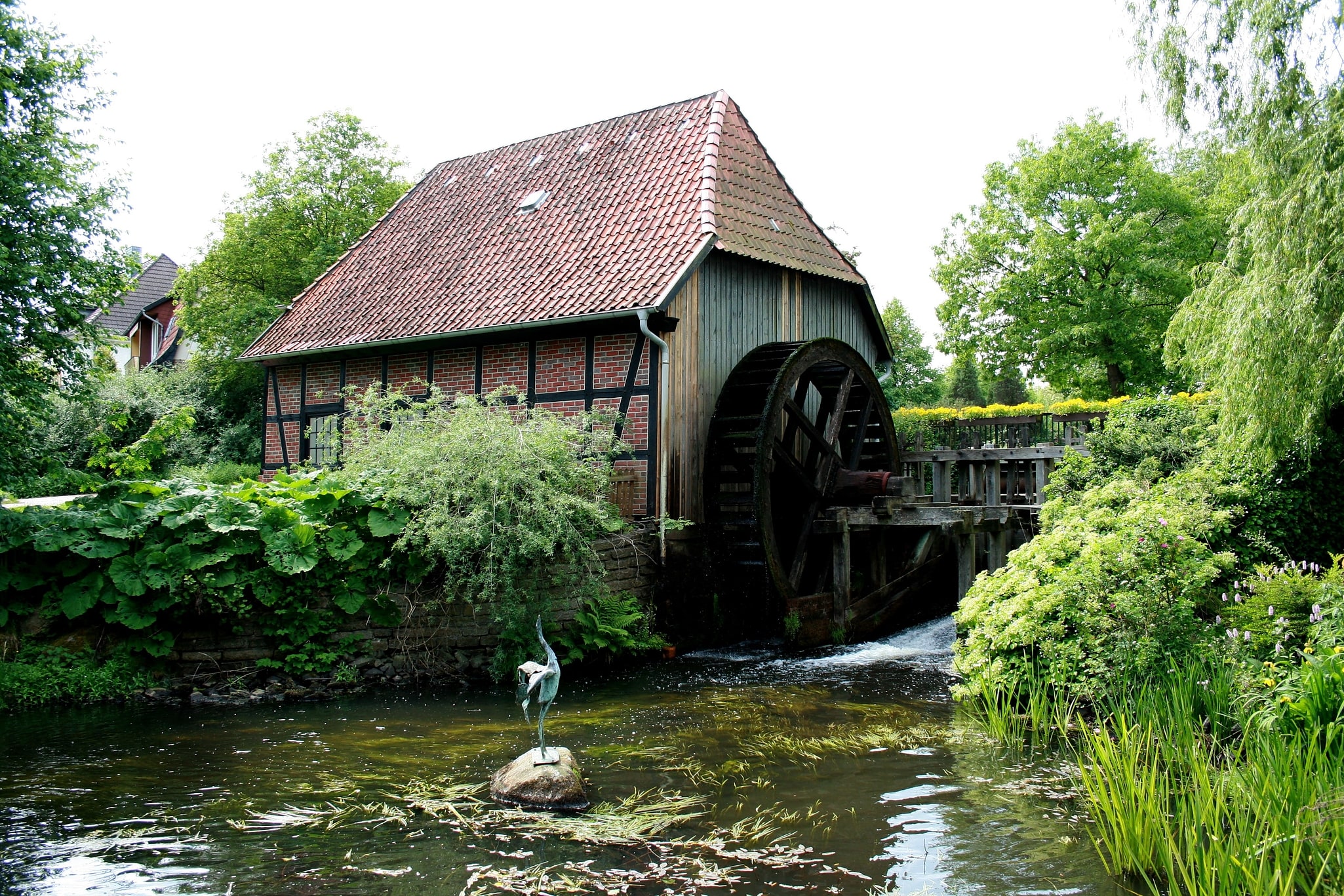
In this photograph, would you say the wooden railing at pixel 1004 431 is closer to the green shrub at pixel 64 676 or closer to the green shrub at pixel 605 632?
the green shrub at pixel 605 632

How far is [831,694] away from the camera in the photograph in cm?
757

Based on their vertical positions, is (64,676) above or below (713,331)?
below

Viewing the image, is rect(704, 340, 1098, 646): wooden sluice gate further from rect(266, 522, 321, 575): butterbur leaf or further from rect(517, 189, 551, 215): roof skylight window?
rect(266, 522, 321, 575): butterbur leaf

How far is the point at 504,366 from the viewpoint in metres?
11.4

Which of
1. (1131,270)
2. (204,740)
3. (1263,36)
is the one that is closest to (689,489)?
(204,740)

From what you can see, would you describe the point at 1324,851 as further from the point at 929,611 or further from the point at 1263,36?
the point at 929,611

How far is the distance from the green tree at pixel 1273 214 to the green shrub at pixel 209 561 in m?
6.72

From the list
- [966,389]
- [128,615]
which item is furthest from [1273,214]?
[966,389]

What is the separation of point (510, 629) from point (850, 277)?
7321 mm

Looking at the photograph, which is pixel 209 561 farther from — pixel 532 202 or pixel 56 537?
pixel 532 202

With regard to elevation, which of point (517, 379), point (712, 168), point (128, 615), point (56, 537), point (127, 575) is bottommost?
point (128, 615)

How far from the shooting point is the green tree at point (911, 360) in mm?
36594

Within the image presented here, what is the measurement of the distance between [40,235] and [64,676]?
3.67 m

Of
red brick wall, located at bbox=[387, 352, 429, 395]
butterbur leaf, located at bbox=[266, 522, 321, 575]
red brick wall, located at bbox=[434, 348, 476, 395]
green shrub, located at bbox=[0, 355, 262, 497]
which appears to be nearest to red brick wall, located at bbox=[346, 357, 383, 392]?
red brick wall, located at bbox=[387, 352, 429, 395]
